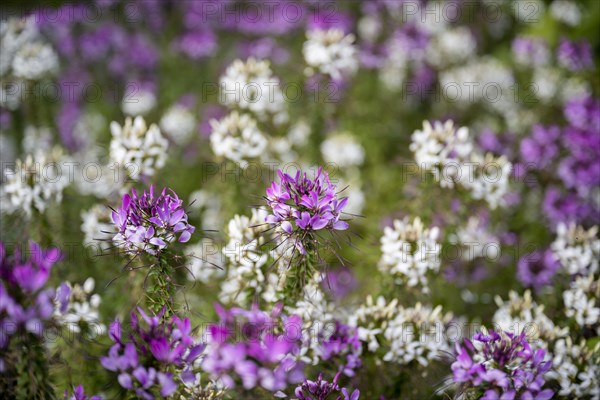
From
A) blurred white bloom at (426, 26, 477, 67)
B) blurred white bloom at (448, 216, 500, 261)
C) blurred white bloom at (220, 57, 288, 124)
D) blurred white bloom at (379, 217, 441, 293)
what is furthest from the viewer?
blurred white bloom at (426, 26, 477, 67)

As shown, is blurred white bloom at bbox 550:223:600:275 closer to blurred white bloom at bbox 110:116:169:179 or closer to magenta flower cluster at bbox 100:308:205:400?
magenta flower cluster at bbox 100:308:205:400

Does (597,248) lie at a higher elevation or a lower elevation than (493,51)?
lower

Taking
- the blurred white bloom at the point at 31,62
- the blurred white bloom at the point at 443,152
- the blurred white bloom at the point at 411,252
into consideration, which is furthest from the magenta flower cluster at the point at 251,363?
the blurred white bloom at the point at 31,62

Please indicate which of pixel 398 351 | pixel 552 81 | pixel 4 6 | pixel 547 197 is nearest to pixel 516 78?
pixel 552 81

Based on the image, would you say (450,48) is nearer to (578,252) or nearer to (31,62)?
(578,252)

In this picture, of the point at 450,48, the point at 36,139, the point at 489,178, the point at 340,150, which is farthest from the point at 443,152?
the point at 36,139

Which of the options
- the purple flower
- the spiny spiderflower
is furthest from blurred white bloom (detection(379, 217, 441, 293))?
the purple flower

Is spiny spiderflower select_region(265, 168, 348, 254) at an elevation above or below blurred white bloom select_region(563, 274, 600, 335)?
above

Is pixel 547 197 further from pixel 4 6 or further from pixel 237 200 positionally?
pixel 4 6
